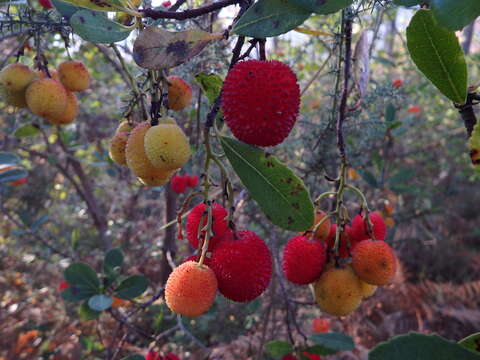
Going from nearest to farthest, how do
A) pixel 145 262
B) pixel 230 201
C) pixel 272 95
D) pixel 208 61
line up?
pixel 272 95
pixel 230 201
pixel 208 61
pixel 145 262

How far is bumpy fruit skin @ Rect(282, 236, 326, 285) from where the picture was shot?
784 mm

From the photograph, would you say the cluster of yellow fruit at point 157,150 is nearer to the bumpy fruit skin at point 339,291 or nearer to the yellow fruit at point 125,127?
the yellow fruit at point 125,127

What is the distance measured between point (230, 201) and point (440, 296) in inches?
118

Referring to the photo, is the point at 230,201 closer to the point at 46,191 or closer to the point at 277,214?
the point at 277,214

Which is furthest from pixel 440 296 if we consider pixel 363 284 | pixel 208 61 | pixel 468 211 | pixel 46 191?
pixel 46 191

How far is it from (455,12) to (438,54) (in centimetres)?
10

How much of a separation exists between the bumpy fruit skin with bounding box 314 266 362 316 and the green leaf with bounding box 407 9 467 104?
0.44m

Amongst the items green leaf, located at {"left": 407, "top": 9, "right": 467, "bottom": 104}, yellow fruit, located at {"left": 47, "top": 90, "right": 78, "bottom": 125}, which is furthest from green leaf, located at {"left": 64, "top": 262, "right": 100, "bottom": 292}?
green leaf, located at {"left": 407, "top": 9, "right": 467, "bottom": 104}

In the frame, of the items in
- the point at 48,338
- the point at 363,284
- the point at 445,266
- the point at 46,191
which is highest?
the point at 363,284

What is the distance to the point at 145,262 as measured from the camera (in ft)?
9.24

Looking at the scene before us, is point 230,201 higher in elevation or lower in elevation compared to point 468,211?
higher

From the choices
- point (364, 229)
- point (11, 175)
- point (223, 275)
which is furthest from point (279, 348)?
point (11, 175)

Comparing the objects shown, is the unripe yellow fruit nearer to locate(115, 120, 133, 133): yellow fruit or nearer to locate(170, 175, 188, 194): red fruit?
locate(115, 120, 133, 133): yellow fruit

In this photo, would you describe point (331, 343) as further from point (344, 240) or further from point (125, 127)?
point (125, 127)
